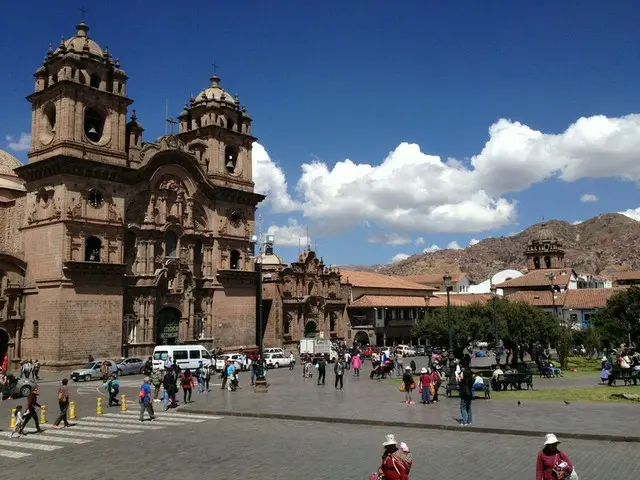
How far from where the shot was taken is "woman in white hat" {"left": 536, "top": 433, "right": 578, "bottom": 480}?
802 cm

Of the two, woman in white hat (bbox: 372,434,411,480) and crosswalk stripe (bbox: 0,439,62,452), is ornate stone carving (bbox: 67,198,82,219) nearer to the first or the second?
crosswalk stripe (bbox: 0,439,62,452)

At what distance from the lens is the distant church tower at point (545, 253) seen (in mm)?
100875

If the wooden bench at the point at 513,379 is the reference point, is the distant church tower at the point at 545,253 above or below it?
above

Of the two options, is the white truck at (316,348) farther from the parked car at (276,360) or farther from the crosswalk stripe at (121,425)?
the crosswalk stripe at (121,425)

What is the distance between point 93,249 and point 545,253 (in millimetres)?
79470

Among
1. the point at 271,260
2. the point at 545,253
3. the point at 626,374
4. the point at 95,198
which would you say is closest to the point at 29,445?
the point at 626,374

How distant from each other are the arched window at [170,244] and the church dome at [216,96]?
13.5 metres

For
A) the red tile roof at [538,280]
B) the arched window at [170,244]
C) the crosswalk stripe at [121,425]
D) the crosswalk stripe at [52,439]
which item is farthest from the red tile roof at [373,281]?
the crosswalk stripe at [52,439]

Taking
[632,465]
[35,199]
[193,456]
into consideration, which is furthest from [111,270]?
[632,465]

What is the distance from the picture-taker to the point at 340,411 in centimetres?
2080

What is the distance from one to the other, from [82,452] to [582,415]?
14170mm

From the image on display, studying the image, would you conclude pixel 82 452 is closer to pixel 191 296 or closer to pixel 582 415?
pixel 582 415

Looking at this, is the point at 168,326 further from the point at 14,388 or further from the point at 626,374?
the point at 626,374

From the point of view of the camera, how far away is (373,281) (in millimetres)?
75312
